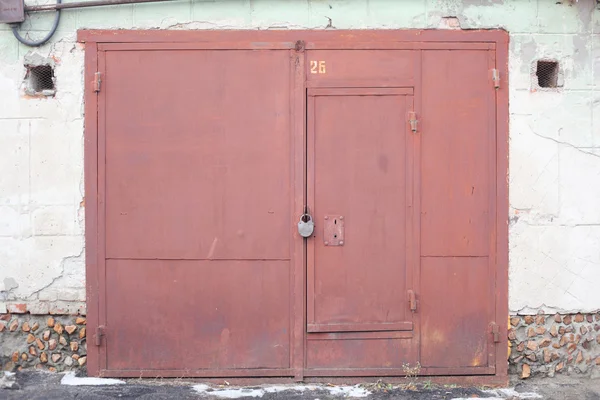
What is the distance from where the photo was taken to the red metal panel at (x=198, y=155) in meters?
4.41

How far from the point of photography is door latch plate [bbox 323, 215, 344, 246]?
4.43m

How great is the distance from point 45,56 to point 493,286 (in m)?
3.50

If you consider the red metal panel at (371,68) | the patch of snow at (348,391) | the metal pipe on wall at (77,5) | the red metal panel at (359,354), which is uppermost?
the metal pipe on wall at (77,5)

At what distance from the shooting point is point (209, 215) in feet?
14.5

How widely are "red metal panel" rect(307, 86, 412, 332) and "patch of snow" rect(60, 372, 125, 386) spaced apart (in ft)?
4.65

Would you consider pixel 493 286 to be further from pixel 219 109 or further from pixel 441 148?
pixel 219 109

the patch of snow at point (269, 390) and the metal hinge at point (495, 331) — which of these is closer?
the patch of snow at point (269, 390)

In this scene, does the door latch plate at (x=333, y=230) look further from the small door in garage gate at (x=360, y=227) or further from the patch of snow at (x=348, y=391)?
the patch of snow at (x=348, y=391)

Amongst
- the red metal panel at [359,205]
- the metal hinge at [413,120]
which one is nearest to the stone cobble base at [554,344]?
the red metal panel at [359,205]

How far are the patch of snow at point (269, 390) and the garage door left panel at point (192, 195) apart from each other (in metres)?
0.32

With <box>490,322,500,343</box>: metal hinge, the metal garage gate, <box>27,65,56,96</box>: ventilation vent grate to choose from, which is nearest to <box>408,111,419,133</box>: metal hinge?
the metal garage gate

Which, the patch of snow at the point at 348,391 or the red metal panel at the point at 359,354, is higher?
the red metal panel at the point at 359,354

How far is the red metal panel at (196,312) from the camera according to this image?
4.44m

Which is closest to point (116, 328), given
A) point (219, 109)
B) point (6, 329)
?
point (6, 329)
